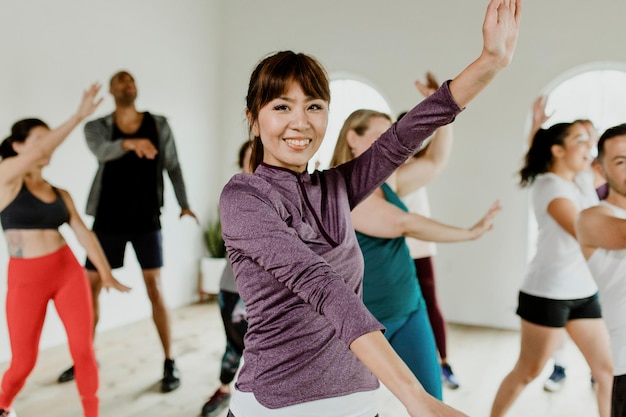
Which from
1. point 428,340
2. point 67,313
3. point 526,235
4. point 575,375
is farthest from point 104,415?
point 526,235

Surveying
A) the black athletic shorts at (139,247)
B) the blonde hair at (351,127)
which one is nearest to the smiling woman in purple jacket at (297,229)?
the blonde hair at (351,127)

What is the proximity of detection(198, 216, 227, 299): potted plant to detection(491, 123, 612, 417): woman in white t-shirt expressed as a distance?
12.0 ft

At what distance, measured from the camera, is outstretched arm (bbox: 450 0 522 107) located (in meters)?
1.04

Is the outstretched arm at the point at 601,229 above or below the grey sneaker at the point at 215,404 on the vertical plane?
above

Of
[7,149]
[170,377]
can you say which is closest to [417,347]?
[170,377]

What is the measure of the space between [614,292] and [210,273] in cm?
458

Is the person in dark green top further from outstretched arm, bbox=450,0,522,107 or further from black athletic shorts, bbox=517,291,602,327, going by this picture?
outstretched arm, bbox=450,0,522,107

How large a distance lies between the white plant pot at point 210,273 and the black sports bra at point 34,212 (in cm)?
295

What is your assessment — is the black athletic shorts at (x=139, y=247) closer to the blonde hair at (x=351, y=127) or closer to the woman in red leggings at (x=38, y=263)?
the woman in red leggings at (x=38, y=263)

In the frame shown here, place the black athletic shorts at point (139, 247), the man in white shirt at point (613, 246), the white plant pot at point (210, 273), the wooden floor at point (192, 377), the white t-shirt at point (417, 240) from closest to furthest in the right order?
the man in white shirt at point (613, 246)
the wooden floor at point (192, 377)
the white t-shirt at point (417, 240)
the black athletic shorts at point (139, 247)
the white plant pot at point (210, 273)

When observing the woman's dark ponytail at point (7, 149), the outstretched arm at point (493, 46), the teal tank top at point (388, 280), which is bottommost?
the teal tank top at point (388, 280)

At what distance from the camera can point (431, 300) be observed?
12.2ft

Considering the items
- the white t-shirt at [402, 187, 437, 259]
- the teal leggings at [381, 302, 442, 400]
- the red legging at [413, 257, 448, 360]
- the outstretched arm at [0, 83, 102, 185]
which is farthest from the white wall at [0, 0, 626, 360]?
the teal leggings at [381, 302, 442, 400]

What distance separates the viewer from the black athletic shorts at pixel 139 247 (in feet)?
13.1
